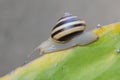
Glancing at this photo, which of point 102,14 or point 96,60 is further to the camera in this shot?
point 102,14

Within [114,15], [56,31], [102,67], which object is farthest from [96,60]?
[114,15]

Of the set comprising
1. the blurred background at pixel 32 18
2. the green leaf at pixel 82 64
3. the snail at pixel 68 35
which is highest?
the blurred background at pixel 32 18

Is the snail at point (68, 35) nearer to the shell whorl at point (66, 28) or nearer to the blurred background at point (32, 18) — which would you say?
the shell whorl at point (66, 28)

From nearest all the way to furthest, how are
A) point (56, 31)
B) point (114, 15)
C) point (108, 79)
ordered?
point (108, 79) → point (56, 31) → point (114, 15)

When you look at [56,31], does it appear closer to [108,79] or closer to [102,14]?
[108,79]

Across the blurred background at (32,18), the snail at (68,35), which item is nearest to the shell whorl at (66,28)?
the snail at (68,35)
